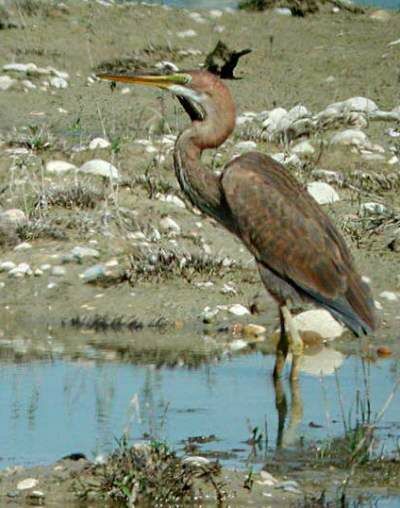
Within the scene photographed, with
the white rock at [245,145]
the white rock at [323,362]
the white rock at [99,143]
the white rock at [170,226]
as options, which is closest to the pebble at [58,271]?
the white rock at [170,226]

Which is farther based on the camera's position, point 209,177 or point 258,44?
point 258,44

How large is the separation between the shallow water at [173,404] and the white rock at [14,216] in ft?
7.40

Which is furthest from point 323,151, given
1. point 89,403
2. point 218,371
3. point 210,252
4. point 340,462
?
point 340,462

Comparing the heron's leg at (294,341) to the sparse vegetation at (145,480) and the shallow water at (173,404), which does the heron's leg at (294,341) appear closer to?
the shallow water at (173,404)

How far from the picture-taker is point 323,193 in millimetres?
12336

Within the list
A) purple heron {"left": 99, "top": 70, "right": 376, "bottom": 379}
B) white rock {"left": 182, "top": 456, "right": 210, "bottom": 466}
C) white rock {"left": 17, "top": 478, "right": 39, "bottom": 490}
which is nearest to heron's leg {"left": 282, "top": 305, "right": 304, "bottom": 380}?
purple heron {"left": 99, "top": 70, "right": 376, "bottom": 379}

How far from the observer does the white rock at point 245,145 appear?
44.0ft

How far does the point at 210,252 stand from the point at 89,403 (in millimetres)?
3226

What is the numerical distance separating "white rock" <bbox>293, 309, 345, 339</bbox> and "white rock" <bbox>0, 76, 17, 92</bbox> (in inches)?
253

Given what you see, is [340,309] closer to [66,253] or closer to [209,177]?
[209,177]

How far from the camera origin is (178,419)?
8.01 meters

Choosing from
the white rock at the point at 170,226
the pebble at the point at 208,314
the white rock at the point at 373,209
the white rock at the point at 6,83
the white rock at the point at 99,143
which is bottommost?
the pebble at the point at 208,314

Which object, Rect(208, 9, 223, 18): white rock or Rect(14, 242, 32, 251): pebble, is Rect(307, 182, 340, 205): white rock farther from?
Rect(208, 9, 223, 18): white rock

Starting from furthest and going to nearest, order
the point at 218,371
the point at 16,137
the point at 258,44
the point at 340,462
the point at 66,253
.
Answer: the point at 258,44 < the point at 16,137 < the point at 66,253 < the point at 218,371 < the point at 340,462
